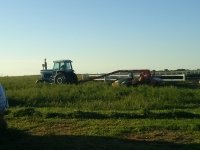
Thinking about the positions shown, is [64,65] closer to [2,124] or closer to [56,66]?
[56,66]

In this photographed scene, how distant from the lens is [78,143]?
38.4ft

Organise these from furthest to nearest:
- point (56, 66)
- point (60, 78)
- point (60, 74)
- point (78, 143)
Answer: point (56, 66) → point (60, 74) → point (60, 78) → point (78, 143)

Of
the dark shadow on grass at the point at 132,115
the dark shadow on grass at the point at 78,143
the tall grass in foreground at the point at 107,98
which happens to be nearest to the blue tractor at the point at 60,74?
the tall grass in foreground at the point at 107,98

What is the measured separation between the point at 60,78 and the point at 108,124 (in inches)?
871

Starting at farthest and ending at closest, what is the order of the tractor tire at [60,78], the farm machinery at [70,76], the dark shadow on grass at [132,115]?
the tractor tire at [60,78] → the farm machinery at [70,76] → the dark shadow on grass at [132,115]

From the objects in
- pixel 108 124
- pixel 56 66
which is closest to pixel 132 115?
pixel 108 124

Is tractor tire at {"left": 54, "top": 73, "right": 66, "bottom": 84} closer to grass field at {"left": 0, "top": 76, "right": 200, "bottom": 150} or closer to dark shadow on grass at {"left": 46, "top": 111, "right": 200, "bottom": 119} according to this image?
grass field at {"left": 0, "top": 76, "right": 200, "bottom": 150}

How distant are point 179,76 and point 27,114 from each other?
2284 centimetres

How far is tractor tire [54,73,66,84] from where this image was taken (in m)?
37.1

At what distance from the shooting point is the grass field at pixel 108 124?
39.3ft

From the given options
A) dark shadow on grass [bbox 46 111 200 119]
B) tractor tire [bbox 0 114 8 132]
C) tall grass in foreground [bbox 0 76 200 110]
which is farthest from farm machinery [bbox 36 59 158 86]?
tractor tire [bbox 0 114 8 132]

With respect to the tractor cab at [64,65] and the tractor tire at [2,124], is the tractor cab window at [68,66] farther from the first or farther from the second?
the tractor tire at [2,124]

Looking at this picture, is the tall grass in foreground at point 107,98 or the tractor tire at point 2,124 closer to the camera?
the tractor tire at point 2,124

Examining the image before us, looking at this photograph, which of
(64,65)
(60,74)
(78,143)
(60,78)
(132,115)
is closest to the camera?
(78,143)
